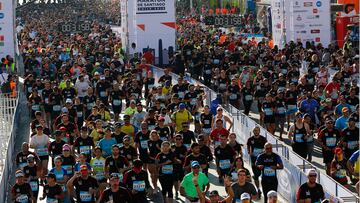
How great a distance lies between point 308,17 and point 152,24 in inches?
249

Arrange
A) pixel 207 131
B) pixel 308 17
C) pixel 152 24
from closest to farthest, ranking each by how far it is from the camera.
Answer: pixel 207 131
pixel 308 17
pixel 152 24

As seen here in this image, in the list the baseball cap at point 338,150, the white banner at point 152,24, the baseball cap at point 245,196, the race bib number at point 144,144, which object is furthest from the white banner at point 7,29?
the baseball cap at point 245,196

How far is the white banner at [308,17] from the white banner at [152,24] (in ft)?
A: 16.8

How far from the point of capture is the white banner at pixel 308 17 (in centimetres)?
4428

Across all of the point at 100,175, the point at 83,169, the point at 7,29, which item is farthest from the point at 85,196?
the point at 7,29

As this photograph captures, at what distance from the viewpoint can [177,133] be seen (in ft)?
72.7

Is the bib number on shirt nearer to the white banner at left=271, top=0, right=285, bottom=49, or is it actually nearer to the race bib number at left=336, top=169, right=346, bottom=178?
the race bib number at left=336, top=169, right=346, bottom=178

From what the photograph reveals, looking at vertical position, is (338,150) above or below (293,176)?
above

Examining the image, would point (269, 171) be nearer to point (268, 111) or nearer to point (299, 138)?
point (299, 138)

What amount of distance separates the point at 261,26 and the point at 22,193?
56446 mm

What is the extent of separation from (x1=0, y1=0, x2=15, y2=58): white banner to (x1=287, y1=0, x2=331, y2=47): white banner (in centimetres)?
1114

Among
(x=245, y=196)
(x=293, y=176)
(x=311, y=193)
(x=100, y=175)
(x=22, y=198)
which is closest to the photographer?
(x=245, y=196)

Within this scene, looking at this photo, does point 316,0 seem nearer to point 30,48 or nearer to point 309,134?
point 30,48

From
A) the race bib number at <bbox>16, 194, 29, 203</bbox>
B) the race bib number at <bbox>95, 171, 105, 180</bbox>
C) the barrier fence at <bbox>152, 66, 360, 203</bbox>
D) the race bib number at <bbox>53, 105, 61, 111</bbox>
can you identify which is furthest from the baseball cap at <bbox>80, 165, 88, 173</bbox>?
the race bib number at <bbox>53, 105, 61, 111</bbox>
